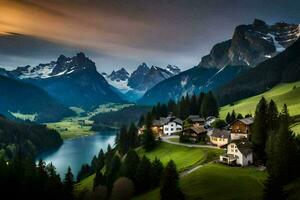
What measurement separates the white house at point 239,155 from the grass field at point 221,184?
3823 mm

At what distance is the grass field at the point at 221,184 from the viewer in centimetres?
6588

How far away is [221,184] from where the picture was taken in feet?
236

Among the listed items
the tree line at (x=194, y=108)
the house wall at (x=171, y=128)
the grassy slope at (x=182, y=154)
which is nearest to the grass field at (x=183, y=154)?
the grassy slope at (x=182, y=154)

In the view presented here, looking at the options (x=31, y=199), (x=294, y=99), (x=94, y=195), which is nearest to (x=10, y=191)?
(x=31, y=199)

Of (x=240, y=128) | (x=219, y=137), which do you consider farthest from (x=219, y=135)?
(x=240, y=128)

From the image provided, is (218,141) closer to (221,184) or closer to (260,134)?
(260,134)

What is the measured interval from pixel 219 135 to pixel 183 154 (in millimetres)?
13559

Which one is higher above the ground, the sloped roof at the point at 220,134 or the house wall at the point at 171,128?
the house wall at the point at 171,128

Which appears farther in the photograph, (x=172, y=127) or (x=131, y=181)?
(x=172, y=127)

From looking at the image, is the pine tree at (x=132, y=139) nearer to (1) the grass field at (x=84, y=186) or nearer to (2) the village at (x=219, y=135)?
(2) the village at (x=219, y=135)

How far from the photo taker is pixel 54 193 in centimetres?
8288

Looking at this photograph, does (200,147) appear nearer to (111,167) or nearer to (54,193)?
(111,167)

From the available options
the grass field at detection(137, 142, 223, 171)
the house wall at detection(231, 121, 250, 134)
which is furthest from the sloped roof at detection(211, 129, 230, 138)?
the grass field at detection(137, 142, 223, 171)

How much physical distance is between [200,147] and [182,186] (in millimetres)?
39890
